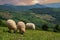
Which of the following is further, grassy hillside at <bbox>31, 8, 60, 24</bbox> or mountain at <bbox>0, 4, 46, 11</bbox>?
grassy hillside at <bbox>31, 8, 60, 24</bbox>

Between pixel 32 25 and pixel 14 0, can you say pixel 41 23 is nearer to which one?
pixel 32 25

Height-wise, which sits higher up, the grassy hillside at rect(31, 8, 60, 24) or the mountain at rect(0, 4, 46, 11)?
the mountain at rect(0, 4, 46, 11)

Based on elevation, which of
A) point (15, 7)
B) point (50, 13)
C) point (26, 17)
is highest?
point (15, 7)

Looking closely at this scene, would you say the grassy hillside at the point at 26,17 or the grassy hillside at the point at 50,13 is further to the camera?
the grassy hillside at the point at 50,13

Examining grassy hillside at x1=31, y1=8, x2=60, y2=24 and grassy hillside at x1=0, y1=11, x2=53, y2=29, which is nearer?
grassy hillside at x1=0, y1=11, x2=53, y2=29

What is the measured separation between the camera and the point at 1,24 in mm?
14000

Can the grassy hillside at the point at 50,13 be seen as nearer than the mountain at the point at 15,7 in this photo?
No

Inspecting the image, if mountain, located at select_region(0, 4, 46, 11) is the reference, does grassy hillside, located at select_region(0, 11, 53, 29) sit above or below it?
below

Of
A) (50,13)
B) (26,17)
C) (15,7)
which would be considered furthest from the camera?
(50,13)

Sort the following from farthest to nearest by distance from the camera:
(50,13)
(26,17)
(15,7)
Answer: (50,13) → (26,17) → (15,7)

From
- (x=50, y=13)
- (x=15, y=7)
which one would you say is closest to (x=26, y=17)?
(x=15, y=7)

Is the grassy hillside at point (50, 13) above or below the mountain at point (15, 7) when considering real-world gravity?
below

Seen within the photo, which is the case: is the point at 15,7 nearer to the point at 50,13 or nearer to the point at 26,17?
the point at 26,17

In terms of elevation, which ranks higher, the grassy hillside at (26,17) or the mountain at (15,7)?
the mountain at (15,7)
